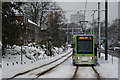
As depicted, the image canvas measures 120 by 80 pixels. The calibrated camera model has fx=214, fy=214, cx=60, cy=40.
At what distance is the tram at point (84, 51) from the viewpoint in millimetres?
19511

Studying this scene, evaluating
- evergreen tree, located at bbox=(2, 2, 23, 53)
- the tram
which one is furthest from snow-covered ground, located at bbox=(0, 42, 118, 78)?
evergreen tree, located at bbox=(2, 2, 23, 53)

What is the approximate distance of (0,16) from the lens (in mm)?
20000

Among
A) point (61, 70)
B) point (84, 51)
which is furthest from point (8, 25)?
point (61, 70)

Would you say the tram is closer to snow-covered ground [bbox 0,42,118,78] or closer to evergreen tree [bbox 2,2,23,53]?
snow-covered ground [bbox 0,42,118,78]

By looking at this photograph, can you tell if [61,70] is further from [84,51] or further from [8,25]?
[8,25]

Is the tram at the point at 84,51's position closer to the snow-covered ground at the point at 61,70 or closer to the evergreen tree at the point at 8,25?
the snow-covered ground at the point at 61,70

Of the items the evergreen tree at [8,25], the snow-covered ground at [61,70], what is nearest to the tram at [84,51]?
the snow-covered ground at [61,70]

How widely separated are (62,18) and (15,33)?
111ft

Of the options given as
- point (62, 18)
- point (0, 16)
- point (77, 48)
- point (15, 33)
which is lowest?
point (77, 48)

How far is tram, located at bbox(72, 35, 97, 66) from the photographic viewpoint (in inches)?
768

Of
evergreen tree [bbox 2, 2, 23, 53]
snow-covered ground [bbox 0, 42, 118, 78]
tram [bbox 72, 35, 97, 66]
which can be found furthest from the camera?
evergreen tree [bbox 2, 2, 23, 53]

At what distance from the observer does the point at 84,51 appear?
1977 centimetres

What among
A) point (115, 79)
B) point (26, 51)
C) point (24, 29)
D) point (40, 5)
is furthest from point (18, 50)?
point (40, 5)

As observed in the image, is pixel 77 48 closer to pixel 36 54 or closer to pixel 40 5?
pixel 36 54
